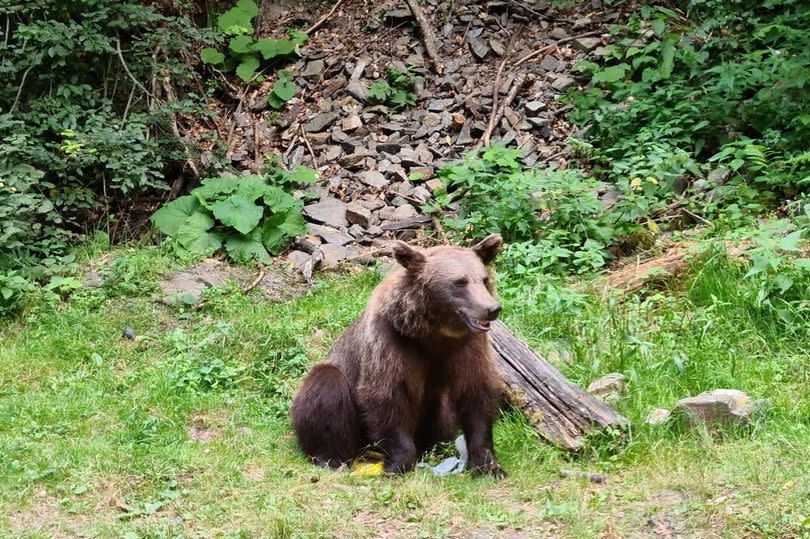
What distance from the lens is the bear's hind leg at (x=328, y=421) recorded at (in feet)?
20.7

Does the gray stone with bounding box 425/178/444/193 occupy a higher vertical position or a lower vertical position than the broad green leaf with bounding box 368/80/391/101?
lower

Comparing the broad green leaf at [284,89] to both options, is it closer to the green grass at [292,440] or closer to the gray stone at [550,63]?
the gray stone at [550,63]

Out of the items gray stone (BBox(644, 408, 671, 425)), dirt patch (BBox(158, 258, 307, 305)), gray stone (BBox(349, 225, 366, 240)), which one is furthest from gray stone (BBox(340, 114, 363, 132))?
gray stone (BBox(644, 408, 671, 425))

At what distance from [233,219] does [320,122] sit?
2.92m

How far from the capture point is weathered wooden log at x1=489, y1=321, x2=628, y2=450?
611 cm

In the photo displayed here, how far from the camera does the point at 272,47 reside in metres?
13.8

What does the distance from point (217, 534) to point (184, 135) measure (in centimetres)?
801

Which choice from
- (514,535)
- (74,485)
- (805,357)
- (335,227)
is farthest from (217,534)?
(335,227)

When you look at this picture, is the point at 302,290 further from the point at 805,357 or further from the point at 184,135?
the point at 805,357

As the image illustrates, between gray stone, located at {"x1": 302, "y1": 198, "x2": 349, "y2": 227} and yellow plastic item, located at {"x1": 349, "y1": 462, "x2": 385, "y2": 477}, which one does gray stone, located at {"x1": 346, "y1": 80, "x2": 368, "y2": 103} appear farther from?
yellow plastic item, located at {"x1": 349, "y1": 462, "x2": 385, "y2": 477}

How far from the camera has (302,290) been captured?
994cm

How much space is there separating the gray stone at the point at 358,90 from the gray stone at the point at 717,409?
8.06 m

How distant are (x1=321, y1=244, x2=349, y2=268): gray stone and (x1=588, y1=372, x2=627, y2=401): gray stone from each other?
14.2 ft

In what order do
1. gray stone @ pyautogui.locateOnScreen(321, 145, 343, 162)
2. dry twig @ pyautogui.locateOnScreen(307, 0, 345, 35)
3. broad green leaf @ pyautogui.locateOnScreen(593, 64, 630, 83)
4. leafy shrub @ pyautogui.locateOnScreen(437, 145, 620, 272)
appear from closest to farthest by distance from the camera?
1. leafy shrub @ pyautogui.locateOnScreen(437, 145, 620, 272)
2. broad green leaf @ pyautogui.locateOnScreen(593, 64, 630, 83)
3. gray stone @ pyautogui.locateOnScreen(321, 145, 343, 162)
4. dry twig @ pyautogui.locateOnScreen(307, 0, 345, 35)
